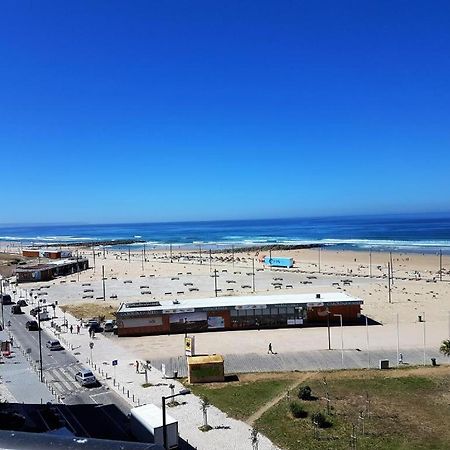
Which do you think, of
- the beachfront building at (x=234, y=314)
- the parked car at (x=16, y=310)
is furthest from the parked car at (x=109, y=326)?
the parked car at (x=16, y=310)

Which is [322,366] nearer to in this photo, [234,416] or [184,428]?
[234,416]

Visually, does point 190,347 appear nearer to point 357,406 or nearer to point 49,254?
point 357,406

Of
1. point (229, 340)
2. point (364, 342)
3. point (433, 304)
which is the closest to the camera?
point (364, 342)

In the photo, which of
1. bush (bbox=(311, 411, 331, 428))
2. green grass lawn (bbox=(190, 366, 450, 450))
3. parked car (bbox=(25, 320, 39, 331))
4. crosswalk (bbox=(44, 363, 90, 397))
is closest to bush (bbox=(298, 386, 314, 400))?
green grass lawn (bbox=(190, 366, 450, 450))

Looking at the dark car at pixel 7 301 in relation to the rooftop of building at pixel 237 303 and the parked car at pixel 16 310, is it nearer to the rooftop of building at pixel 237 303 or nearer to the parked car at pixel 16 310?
the parked car at pixel 16 310

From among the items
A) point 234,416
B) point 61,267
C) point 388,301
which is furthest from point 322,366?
point 61,267

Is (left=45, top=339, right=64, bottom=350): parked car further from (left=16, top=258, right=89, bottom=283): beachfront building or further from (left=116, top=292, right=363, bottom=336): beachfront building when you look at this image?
(left=16, top=258, right=89, bottom=283): beachfront building
